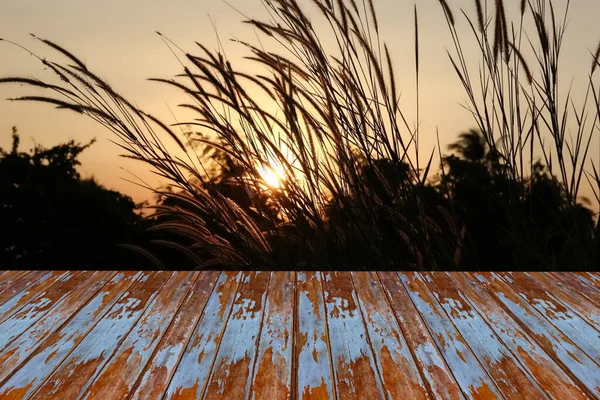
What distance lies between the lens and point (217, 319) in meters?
1.20

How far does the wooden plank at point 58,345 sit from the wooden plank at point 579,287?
1050mm

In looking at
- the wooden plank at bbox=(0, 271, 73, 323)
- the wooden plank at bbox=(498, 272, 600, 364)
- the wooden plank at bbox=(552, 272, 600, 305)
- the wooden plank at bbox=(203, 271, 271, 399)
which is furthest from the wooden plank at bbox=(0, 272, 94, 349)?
the wooden plank at bbox=(552, 272, 600, 305)

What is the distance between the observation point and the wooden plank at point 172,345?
910mm

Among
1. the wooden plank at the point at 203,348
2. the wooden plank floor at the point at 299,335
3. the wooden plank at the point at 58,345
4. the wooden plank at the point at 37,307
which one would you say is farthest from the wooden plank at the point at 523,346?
the wooden plank at the point at 37,307

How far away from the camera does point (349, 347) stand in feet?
3.46

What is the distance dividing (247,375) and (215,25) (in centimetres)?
123

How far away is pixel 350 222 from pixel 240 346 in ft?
2.50

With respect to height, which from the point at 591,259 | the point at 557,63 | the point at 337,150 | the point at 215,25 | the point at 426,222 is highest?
the point at 215,25

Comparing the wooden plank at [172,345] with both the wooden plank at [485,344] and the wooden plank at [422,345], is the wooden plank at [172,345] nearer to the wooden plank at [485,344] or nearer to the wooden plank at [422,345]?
the wooden plank at [422,345]

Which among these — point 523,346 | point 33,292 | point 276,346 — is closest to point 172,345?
point 276,346

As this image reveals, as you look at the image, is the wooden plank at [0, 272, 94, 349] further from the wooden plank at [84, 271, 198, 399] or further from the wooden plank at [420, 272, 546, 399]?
the wooden plank at [420, 272, 546, 399]

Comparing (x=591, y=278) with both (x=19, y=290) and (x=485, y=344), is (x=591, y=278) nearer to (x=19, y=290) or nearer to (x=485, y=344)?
(x=485, y=344)

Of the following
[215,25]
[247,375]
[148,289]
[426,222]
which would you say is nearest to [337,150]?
[426,222]

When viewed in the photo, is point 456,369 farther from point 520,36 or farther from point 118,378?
point 520,36
